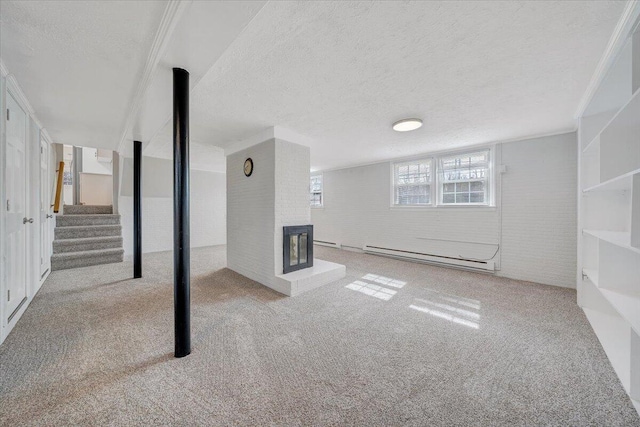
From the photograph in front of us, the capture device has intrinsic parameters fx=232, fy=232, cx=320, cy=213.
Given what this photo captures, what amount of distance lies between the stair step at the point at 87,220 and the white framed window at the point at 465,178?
7.17m

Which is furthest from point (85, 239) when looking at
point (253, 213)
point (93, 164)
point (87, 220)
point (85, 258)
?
point (93, 164)

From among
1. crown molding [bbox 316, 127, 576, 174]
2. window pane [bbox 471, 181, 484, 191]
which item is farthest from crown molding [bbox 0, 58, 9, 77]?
window pane [bbox 471, 181, 484, 191]

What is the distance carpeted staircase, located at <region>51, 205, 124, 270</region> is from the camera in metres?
4.26

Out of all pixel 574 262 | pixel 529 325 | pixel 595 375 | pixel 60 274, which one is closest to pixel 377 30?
pixel 595 375

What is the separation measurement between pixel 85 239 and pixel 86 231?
285mm

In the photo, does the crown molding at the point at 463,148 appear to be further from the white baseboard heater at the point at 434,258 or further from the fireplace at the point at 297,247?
the fireplace at the point at 297,247

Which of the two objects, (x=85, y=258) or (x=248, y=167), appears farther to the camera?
(x=85, y=258)

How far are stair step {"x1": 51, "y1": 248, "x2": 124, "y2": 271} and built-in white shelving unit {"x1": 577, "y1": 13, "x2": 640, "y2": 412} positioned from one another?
22.5ft

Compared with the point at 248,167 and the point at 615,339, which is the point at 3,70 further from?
the point at 615,339

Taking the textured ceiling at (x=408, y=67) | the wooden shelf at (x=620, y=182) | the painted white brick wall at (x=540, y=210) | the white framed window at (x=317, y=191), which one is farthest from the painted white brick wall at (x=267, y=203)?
the painted white brick wall at (x=540, y=210)

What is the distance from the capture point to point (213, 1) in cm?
120

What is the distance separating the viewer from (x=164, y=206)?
623cm

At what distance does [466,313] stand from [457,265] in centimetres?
222

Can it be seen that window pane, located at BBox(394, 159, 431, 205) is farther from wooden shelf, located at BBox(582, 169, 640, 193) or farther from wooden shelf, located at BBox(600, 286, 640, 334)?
wooden shelf, located at BBox(600, 286, 640, 334)
